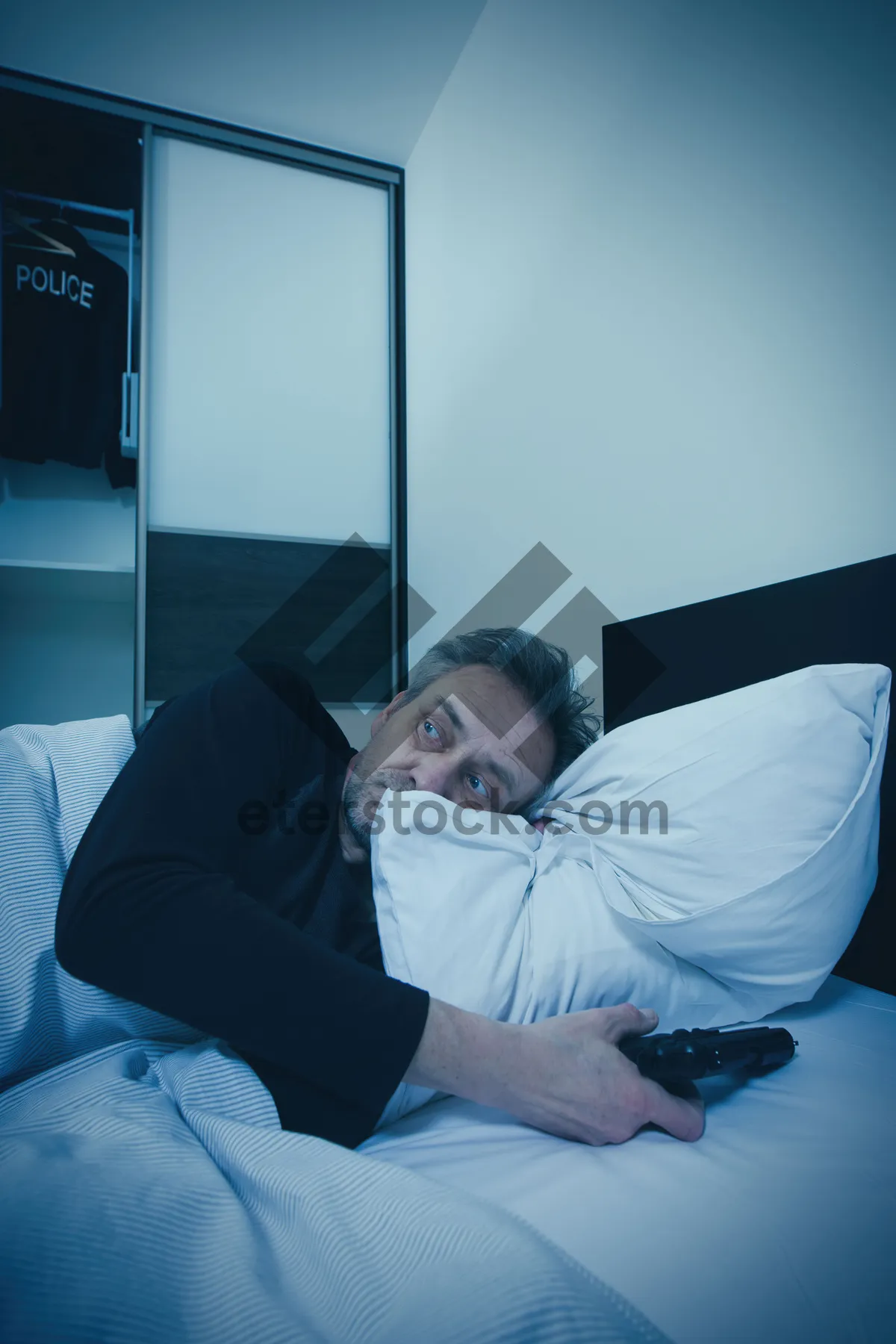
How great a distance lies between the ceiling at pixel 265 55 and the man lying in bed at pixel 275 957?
5.64 feet

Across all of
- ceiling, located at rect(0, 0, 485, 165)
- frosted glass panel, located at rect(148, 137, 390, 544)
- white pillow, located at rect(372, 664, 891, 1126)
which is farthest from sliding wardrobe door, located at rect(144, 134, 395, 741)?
white pillow, located at rect(372, 664, 891, 1126)

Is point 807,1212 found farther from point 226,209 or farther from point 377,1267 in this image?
point 226,209

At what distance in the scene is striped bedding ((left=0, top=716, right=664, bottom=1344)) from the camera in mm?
333

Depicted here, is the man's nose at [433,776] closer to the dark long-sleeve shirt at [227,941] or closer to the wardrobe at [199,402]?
the dark long-sleeve shirt at [227,941]

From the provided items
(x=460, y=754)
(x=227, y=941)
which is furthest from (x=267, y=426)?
(x=227, y=941)

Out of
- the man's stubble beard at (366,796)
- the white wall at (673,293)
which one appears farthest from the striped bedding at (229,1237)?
the white wall at (673,293)

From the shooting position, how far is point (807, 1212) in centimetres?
42

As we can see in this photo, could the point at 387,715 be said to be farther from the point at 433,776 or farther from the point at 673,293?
the point at 673,293

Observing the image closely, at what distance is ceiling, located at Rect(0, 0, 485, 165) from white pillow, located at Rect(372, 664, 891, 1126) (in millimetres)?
1855

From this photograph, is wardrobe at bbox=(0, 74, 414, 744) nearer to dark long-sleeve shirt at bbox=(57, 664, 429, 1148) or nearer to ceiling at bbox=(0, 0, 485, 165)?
ceiling at bbox=(0, 0, 485, 165)

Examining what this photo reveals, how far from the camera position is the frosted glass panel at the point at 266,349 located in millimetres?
2018

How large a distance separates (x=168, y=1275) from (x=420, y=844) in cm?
39

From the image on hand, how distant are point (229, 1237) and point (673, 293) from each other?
123 centimetres

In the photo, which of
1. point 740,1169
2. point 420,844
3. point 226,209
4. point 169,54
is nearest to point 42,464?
point 226,209
